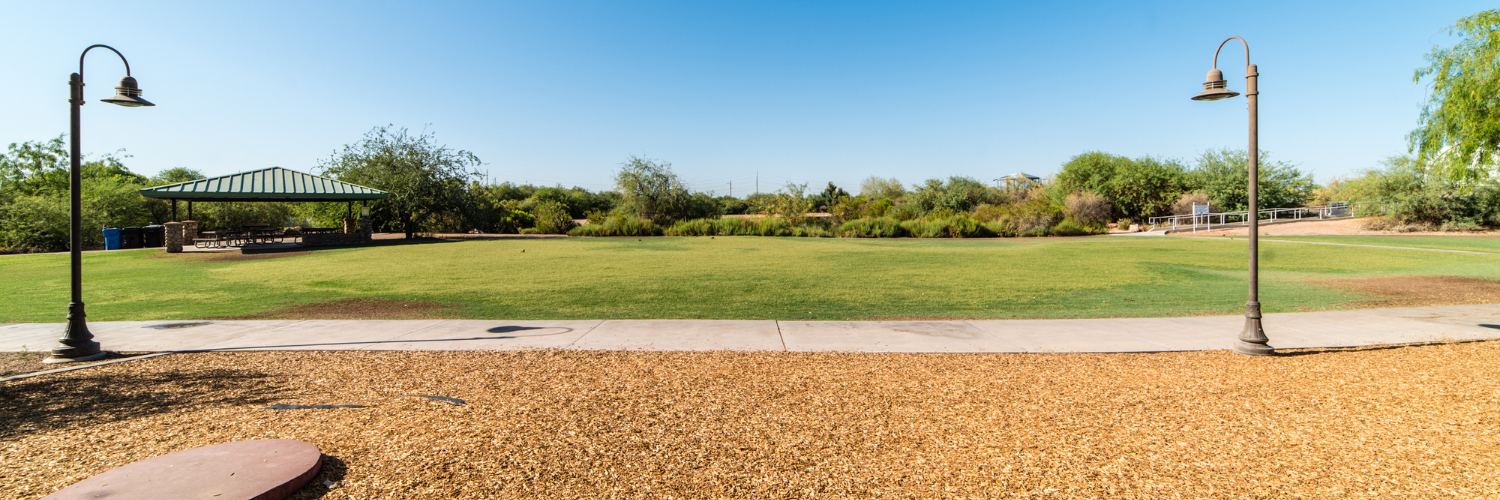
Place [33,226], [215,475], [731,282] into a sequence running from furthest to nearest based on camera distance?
[33,226]
[731,282]
[215,475]

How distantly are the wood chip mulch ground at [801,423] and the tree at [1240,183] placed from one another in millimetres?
51111

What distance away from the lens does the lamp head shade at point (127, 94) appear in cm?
761

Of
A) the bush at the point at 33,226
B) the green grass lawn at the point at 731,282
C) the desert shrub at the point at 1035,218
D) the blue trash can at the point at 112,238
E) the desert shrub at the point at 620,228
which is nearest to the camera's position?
the green grass lawn at the point at 731,282

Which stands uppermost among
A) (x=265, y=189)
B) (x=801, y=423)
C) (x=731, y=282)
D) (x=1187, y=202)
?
(x=1187, y=202)

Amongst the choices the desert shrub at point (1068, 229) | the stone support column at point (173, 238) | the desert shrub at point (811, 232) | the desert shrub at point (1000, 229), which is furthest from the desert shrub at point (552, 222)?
the desert shrub at point (1068, 229)

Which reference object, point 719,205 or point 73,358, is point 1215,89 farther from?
point 719,205

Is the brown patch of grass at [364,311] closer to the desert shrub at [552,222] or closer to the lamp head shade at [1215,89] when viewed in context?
the lamp head shade at [1215,89]

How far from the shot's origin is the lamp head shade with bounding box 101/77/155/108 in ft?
25.0

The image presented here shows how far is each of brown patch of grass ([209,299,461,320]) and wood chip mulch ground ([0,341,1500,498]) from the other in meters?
2.68

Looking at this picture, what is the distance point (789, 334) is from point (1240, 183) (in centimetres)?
5478

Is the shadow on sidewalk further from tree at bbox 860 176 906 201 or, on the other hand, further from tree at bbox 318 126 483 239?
tree at bbox 860 176 906 201

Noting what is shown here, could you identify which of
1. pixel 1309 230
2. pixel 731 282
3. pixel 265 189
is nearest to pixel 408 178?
pixel 265 189

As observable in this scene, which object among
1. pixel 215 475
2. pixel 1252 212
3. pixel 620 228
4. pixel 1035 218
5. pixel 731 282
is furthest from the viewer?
pixel 620 228

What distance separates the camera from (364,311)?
10.0m
